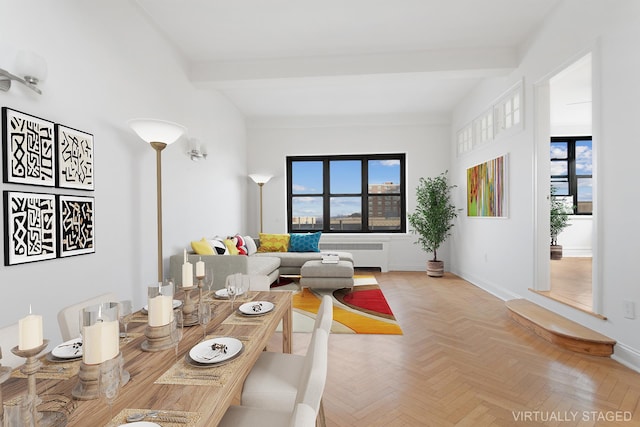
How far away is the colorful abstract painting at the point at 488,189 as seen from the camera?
13.6 feet

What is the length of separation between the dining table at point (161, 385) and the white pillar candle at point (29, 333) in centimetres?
16

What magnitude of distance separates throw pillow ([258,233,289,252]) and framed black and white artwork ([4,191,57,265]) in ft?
11.7

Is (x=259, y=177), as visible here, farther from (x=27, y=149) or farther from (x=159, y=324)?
(x=159, y=324)

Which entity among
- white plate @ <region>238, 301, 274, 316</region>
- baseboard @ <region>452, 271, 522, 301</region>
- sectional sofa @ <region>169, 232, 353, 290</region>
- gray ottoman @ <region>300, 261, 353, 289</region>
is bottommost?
baseboard @ <region>452, 271, 522, 301</region>

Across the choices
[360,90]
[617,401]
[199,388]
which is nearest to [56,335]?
[199,388]

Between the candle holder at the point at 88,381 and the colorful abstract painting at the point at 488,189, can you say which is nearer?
the candle holder at the point at 88,381

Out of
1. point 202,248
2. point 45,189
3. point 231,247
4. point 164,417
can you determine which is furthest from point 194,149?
point 164,417

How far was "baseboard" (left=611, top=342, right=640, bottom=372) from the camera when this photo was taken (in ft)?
7.50

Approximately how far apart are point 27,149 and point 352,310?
10.4 ft

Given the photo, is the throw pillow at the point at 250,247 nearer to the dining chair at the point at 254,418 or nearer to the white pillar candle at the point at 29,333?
the dining chair at the point at 254,418

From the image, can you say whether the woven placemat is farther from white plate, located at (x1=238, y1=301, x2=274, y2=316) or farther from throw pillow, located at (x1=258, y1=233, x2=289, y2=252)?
throw pillow, located at (x1=258, y1=233, x2=289, y2=252)

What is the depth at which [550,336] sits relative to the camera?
276cm

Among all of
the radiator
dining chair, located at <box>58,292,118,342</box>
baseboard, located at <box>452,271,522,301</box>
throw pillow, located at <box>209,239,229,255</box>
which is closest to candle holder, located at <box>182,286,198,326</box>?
dining chair, located at <box>58,292,118,342</box>

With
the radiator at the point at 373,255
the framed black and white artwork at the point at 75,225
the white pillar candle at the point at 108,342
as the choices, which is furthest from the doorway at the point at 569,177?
the framed black and white artwork at the point at 75,225
